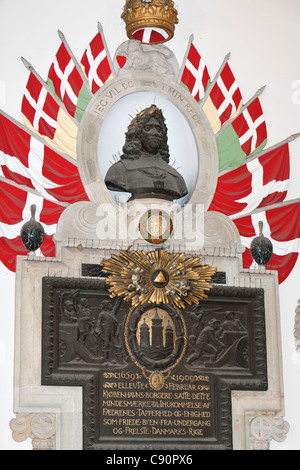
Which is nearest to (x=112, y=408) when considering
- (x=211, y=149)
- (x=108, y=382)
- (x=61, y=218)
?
(x=108, y=382)

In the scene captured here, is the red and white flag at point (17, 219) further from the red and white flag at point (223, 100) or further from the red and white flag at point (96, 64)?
the red and white flag at point (223, 100)

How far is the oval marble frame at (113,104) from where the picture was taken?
13.4 m

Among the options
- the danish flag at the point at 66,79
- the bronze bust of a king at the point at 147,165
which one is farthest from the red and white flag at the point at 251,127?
the danish flag at the point at 66,79

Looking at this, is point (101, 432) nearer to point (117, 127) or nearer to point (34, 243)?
point (34, 243)

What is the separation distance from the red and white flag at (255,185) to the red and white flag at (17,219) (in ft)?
6.88

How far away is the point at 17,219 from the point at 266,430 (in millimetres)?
3798

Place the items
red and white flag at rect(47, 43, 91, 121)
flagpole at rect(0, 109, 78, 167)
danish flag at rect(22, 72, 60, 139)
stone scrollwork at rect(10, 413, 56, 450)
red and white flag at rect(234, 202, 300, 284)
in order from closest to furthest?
stone scrollwork at rect(10, 413, 56, 450) < flagpole at rect(0, 109, 78, 167) < danish flag at rect(22, 72, 60, 139) < red and white flag at rect(47, 43, 91, 121) < red and white flag at rect(234, 202, 300, 284)

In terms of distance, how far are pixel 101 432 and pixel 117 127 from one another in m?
3.80

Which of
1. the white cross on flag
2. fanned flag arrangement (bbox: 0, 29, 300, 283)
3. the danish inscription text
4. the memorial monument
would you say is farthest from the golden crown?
the danish inscription text

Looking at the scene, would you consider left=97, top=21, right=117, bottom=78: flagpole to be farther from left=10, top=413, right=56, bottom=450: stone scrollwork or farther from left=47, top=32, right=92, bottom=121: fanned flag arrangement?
left=10, top=413, right=56, bottom=450: stone scrollwork

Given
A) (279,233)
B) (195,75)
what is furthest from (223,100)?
(279,233)

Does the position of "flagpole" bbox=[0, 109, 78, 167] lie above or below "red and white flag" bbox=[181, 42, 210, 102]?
below

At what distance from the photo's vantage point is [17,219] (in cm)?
1302

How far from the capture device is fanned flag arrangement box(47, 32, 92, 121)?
44.4ft
